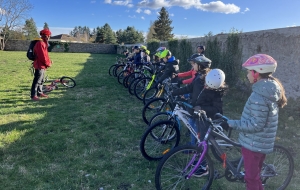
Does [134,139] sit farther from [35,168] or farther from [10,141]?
[10,141]

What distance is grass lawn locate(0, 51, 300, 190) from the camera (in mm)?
2920

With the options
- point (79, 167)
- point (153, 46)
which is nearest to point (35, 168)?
point (79, 167)

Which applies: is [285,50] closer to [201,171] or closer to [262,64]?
[262,64]

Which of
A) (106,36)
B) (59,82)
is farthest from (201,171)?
(106,36)

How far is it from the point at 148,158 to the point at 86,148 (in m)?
1.11

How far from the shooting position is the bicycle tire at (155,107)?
4088 mm

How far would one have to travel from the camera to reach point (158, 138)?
3506 mm

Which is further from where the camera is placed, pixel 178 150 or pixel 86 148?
pixel 86 148

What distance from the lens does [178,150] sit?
2373 millimetres

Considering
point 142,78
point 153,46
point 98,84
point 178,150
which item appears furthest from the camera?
point 153,46

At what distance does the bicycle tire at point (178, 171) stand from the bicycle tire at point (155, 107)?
4.53 feet

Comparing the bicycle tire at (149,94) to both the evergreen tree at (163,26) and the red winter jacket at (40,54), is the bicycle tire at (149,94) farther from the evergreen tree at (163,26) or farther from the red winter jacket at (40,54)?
the evergreen tree at (163,26)

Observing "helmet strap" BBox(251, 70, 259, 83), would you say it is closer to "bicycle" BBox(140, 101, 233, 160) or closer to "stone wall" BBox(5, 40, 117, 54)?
"bicycle" BBox(140, 101, 233, 160)

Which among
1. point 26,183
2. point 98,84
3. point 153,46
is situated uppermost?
point 153,46
